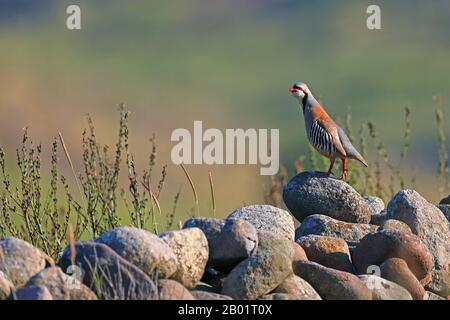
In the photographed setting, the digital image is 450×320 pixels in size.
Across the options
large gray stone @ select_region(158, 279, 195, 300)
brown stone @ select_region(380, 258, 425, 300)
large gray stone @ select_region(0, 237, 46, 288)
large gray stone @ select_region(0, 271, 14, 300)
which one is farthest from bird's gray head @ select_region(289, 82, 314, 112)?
large gray stone @ select_region(0, 271, 14, 300)

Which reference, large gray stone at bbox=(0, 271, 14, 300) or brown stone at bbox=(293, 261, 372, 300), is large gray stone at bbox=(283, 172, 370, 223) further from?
large gray stone at bbox=(0, 271, 14, 300)

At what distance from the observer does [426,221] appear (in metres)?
8.98

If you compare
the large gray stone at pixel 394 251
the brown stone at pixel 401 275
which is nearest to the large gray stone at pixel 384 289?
the brown stone at pixel 401 275

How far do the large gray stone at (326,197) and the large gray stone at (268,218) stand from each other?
1.60ft

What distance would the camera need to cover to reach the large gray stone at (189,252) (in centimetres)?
721

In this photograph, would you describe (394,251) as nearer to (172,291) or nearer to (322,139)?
(322,139)

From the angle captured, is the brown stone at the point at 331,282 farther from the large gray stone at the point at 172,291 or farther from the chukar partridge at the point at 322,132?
the chukar partridge at the point at 322,132

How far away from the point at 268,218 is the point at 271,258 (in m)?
1.41

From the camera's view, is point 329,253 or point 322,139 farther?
point 322,139

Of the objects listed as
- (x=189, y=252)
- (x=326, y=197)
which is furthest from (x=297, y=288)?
(x=326, y=197)

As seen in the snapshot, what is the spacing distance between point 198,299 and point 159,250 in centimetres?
43
